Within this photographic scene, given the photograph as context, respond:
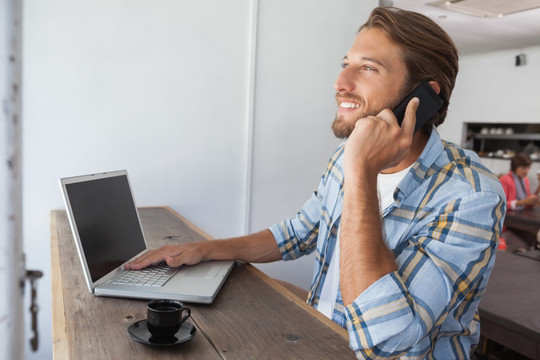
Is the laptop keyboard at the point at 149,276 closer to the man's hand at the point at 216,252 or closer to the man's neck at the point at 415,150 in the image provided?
the man's hand at the point at 216,252

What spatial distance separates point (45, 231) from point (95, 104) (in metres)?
0.63

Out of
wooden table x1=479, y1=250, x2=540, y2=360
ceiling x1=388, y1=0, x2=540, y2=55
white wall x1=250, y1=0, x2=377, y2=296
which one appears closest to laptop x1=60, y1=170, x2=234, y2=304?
wooden table x1=479, y1=250, x2=540, y2=360

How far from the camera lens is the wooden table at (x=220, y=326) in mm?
843

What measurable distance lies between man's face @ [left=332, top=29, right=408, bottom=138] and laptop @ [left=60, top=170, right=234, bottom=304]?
57 centimetres

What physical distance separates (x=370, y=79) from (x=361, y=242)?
21.1 inches

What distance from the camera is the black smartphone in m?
1.17

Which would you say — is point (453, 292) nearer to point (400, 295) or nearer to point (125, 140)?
point (400, 295)

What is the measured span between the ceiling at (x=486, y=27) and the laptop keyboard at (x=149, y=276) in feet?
10.6

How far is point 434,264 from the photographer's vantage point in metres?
0.93

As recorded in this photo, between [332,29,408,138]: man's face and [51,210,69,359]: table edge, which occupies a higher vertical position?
[332,29,408,138]: man's face

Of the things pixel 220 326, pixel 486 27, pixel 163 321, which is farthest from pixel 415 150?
pixel 486 27

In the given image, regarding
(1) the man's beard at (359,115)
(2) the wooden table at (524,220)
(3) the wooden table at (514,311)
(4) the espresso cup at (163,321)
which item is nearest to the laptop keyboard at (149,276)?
(4) the espresso cup at (163,321)

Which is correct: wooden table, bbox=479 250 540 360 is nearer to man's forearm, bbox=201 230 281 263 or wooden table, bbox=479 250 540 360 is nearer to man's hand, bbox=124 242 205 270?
man's forearm, bbox=201 230 281 263

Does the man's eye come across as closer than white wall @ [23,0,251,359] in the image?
Yes
